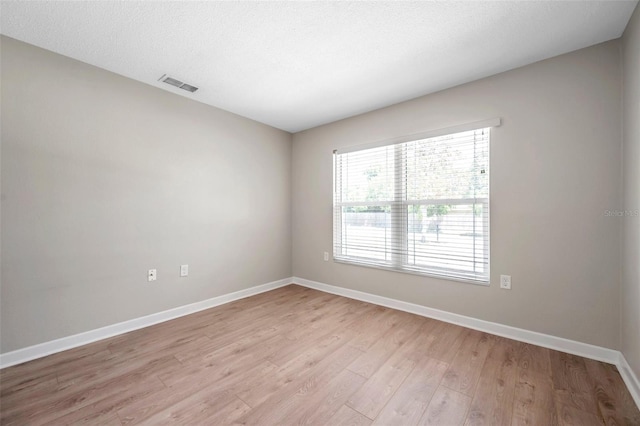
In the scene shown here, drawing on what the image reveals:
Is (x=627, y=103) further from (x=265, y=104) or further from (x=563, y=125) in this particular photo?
(x=265, y=104)

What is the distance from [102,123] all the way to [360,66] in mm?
2369

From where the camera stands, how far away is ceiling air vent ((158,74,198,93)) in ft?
8.18

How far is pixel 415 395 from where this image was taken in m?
1.61

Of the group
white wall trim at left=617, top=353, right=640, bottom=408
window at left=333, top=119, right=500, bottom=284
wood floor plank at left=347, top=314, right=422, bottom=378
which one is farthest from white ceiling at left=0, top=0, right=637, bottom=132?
wood floor plank at left=347, top=314, right=422, bottom=378

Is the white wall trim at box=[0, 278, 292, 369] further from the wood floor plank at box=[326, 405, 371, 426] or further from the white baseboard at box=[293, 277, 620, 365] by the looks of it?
the wood floor plank at box=[326, 405, 371, 426]

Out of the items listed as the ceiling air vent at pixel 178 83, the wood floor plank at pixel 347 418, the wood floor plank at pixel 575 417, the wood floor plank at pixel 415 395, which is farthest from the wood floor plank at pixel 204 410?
the ceiling air vent at pixel 178 83

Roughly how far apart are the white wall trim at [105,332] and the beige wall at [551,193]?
2428mm

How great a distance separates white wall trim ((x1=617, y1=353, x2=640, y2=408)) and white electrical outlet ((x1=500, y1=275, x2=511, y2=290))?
0.76m

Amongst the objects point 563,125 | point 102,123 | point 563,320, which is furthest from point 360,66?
point 563,320

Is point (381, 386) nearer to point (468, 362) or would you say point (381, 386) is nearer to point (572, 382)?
point (468, 362)

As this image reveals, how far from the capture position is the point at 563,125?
2102mm

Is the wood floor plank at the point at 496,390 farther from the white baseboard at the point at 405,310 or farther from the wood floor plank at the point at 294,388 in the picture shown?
the wood floor plank at the point at 294,388

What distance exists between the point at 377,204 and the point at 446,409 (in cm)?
216

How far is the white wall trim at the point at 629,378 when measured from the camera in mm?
1539
